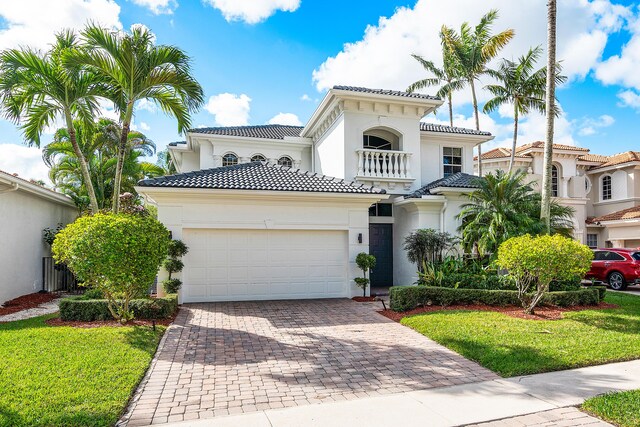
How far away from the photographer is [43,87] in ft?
35.4

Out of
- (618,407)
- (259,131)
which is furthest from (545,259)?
(259,131)

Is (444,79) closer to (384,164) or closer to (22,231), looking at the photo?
(384,164)

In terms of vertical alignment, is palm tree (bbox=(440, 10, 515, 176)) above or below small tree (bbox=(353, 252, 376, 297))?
above

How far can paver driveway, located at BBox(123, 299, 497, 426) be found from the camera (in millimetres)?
4578

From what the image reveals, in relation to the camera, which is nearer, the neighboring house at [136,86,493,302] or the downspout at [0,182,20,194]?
the downspout at [0,182,20,194]

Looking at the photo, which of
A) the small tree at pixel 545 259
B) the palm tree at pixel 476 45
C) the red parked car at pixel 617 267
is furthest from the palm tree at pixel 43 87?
the red parked car at pixel 617 267

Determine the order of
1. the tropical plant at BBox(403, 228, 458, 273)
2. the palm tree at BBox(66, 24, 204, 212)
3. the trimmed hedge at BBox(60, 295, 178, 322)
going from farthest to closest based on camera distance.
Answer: the tropical plant at BBox(403, 228, 458, 273) → the palm tree at BBox(66, 24, 204, 212) → the trimmed hedge at BBox(60, 295, 178, 322)

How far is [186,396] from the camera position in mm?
4680

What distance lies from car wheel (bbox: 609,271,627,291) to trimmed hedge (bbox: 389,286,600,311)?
6348mm

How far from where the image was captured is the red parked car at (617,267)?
1509cm

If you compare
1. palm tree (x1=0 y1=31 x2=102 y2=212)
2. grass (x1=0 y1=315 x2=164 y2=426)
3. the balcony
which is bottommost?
grass (x1=0 y1=315 x2=164 y2=426)

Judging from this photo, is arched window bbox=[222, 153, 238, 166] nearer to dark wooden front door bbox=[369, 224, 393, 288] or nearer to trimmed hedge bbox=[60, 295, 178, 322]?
dark wooden front door bbox=[369, 224, 393, 288]

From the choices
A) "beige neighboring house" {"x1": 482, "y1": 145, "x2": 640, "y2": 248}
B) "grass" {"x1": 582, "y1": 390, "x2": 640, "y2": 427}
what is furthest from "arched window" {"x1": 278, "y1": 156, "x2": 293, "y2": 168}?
"beige neighboring house" {"x1": 482, "y1": 145, "x2": 640, "y2": 248}

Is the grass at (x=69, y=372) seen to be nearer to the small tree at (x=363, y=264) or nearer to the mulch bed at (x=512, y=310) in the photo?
the mulch bed at (x=512, y=310)
